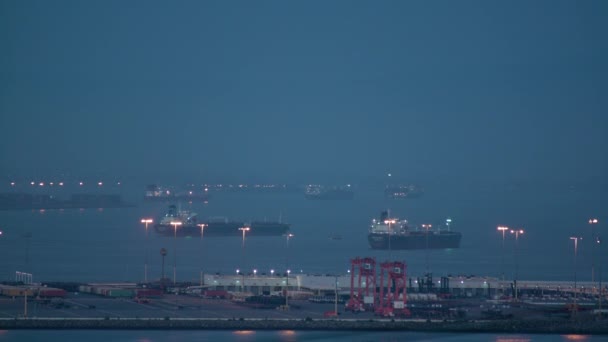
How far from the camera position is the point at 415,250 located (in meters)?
39.7

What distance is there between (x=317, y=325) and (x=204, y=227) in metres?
35.1

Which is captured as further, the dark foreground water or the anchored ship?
the anchored ship

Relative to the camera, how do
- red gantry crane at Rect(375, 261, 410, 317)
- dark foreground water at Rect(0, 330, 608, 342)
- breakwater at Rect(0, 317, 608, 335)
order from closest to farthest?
dark foreground water at Rect(0, 330, 608, 342)
breakwater at Rect(0, 317, 608, 335)
red gantry crane at Rect(375, 261, 410, 317)

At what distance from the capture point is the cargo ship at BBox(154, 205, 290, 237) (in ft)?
154

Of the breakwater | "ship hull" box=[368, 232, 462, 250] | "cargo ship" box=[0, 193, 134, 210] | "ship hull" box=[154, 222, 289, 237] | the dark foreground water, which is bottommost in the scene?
the dark foreground water

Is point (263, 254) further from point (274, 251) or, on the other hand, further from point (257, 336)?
point (257, 336)

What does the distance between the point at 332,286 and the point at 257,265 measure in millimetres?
12994

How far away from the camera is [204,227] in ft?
159

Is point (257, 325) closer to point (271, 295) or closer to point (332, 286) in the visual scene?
point (271, 295)

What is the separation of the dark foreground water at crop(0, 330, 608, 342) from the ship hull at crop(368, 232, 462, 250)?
24.0 metres

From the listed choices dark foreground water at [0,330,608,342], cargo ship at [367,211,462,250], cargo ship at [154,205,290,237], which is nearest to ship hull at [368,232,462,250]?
cargo ship at [367,211,462,250]

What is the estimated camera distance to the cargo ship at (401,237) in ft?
127

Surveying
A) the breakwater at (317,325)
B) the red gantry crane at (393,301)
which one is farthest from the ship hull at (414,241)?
the breakwater at (317,325)

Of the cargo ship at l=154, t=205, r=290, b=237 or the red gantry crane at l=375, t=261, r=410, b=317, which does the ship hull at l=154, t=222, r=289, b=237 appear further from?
the red gantry crane at l=375, t=261, r=410, b=317
